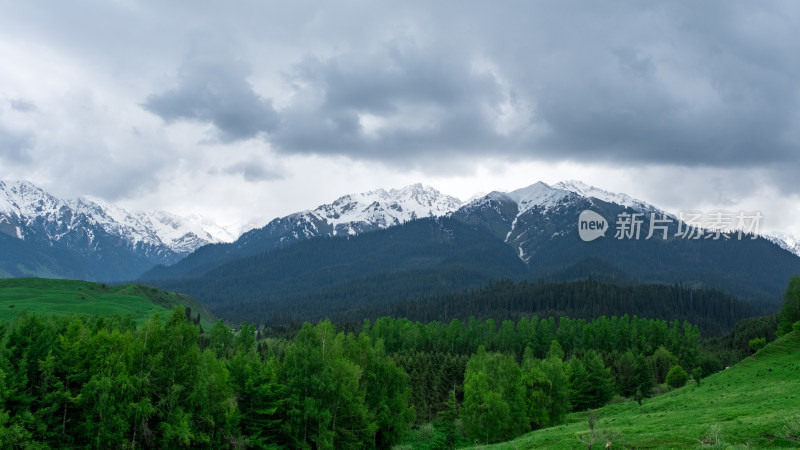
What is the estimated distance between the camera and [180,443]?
189 feet

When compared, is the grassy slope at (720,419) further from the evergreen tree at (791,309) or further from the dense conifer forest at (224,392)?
the evergreen tree at (791,309)

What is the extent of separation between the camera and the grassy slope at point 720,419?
1690 inches

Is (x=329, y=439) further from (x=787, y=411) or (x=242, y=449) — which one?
(x=787, y=411)

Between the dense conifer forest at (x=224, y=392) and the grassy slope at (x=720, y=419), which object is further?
the dense conifer forest at (x=224, y=392)

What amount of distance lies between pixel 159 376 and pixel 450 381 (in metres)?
79.9

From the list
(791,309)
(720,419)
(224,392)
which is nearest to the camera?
(720,419)

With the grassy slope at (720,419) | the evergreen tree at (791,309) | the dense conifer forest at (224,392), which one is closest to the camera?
the grassy slope at (720,419)

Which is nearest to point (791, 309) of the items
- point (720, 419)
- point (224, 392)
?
point (720, 419)

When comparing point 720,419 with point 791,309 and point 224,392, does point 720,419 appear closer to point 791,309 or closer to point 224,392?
point 224,392

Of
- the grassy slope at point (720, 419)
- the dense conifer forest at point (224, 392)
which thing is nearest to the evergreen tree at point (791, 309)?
the dense conifer forest at point (224, 392)

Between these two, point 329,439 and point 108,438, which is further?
point 329,439

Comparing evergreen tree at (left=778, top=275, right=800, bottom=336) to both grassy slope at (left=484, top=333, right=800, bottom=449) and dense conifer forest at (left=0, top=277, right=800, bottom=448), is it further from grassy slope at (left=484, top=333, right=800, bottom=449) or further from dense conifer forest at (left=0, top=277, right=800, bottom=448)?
grassy slope at (left=484, top=333, right=800, bottom=449)

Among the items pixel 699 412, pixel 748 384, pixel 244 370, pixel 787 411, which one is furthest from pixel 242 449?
pixel 748 384

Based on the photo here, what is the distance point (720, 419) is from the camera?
169 ft
